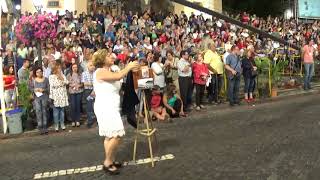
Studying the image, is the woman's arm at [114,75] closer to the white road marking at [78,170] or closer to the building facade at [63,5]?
the white road marking at [78,170]

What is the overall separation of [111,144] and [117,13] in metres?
17.9

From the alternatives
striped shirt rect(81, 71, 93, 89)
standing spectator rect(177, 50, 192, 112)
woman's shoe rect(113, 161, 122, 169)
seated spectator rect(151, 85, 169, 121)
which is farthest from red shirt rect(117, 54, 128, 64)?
woman's shoe rect(113, 161, 122, 169)

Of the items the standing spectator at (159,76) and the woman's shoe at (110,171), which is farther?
the standing spectator at (159,76)

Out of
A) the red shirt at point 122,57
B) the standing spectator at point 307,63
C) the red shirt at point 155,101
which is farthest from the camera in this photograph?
the standing spectator at point 307,63

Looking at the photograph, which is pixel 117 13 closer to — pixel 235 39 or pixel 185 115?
pixel 235 39

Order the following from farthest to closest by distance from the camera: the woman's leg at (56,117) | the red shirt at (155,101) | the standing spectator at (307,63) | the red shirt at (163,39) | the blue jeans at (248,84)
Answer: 1. the red shirt at (163,39)
2. the standing spectator at (307,63)
3. the blue jeans at (248,84)
4. the red shirt at (155,101)
5. the woman's leg at (56,117)

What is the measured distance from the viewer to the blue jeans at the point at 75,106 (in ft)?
45.3

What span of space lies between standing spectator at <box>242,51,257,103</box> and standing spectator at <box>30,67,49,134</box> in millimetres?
6386

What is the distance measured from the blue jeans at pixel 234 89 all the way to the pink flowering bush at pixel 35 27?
5395 millimetres

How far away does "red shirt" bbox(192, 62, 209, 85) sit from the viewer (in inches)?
618

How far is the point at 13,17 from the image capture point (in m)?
17.2

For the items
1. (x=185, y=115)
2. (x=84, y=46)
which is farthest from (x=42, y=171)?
(x=84, y=46)

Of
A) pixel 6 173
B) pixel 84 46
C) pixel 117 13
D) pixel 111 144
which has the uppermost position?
pixel 117 13

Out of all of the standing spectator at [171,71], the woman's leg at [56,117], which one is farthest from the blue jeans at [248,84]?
the woman's leg at [56,117]
